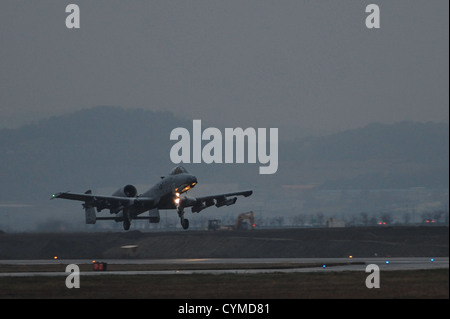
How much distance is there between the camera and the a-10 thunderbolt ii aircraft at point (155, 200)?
237 ft

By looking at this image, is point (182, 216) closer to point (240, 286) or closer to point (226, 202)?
point (226, 202)

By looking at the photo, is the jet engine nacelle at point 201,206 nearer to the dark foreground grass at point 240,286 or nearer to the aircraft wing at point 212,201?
the aircraft wing at point 212,201

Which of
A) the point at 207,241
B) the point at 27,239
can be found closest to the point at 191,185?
the point at 207,241

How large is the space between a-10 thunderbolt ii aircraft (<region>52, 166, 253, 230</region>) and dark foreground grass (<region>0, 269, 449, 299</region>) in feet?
82.6

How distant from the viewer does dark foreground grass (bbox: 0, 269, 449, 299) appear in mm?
36244

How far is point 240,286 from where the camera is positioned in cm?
4028

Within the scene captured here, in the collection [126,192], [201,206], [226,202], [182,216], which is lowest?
[182,216]

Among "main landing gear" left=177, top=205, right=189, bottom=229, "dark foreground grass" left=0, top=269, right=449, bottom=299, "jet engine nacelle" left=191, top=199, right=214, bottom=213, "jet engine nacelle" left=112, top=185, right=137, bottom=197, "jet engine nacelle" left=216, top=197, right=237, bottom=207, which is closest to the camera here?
"dark foreground grass" left=0, top=269, right=449, bottom=299

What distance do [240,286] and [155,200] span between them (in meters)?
35.9

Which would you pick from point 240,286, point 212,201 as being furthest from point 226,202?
point 240,286

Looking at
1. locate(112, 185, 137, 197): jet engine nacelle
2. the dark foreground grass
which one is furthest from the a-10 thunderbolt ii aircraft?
the dark foreground grass

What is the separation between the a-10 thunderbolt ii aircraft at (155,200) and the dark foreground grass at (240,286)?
25.2m

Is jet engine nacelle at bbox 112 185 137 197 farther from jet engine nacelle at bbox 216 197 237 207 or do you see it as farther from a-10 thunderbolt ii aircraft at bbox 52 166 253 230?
jet engine nacelle at bbox 216 197 237 207
